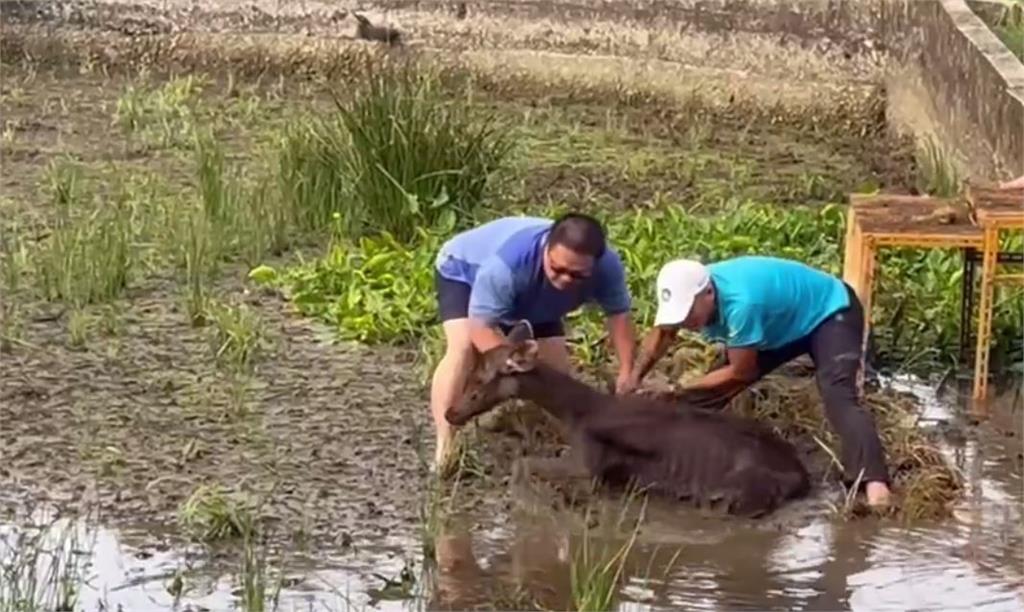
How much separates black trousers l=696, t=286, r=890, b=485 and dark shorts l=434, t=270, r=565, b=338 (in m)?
0.77

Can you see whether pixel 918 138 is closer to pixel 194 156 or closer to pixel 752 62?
pixel 752 62

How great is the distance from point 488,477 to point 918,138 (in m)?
7.14

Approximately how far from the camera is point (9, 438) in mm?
7914

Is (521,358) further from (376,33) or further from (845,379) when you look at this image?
(376,33)

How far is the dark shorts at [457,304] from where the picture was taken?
25.4 feet

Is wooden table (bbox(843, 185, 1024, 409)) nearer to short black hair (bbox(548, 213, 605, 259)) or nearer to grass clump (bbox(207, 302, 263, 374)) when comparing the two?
short black hair (bbox(548, 213, 605, 259))

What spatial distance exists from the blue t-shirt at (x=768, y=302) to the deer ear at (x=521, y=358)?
0.68 metres

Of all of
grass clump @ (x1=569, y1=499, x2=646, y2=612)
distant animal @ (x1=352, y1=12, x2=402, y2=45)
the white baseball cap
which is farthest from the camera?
distant animal @ (x1=352, y1=12, x2=402, y2=45)

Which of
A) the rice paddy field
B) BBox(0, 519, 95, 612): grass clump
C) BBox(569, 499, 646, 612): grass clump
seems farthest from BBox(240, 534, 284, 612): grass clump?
BBox(569, 499, 646, 612): grass clump

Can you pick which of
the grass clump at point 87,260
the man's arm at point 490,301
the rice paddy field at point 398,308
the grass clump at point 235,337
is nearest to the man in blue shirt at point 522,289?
the man's arm at point 490,301

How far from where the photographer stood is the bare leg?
24.9 ft

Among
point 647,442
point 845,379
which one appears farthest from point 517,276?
point 845,379

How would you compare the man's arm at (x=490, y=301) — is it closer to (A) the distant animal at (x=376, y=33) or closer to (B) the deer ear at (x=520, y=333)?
(B) the deer ear at (x=520, y=333)

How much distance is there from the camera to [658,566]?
683 centimetres
